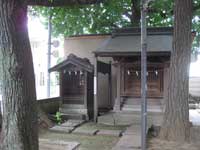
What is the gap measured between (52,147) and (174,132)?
3.14 m

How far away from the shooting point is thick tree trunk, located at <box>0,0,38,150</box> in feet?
11.2

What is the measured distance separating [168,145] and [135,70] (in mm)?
4022

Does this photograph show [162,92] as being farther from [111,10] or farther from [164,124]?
[111,10]

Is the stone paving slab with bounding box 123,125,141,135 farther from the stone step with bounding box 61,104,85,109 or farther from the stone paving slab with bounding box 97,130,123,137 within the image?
the stone step with bounding box 61,104,85,109

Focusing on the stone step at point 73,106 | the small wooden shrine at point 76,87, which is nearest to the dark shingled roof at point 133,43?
the small wooden shrine at point 76,87

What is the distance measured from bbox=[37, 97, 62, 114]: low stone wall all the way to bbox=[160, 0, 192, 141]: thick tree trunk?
495 centimetres

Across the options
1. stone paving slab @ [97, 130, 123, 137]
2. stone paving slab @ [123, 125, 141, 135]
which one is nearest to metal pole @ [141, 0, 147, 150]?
stone paving slab @ [123, 125, 141, 135]

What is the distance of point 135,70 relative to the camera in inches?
394

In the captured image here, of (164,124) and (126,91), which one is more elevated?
(126,91)

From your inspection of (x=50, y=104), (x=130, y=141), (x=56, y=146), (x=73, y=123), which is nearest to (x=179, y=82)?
(x=130, y=141)

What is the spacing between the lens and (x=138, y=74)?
10.0 metres

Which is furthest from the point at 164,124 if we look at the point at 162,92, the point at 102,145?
the point at 162,92

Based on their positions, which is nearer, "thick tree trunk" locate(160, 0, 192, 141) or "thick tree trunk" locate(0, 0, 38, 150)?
"thick tree trunk" locate(0, 0, 38, 150)

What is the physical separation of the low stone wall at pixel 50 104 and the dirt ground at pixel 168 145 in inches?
191
